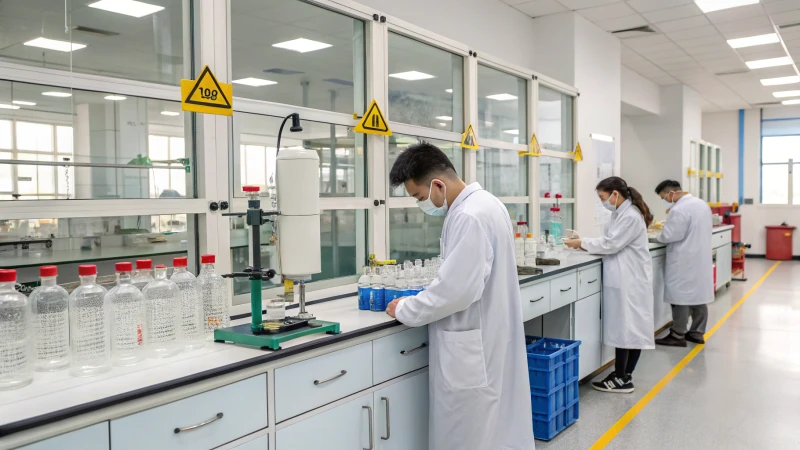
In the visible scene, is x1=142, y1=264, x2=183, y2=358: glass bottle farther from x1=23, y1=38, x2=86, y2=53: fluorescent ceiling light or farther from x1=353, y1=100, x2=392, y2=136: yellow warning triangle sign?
x1=353, y1=100, x2=392, y2=136: yellow warning triangle sign

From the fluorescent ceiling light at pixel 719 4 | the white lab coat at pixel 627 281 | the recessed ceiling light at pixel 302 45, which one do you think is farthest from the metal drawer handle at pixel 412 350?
the fluorescent ceiling light at pixel 719 4

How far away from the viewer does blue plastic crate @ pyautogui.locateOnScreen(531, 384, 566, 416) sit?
→ 3.13 meters

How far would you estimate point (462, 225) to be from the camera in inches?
87.7

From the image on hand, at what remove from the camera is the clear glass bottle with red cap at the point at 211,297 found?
202cm

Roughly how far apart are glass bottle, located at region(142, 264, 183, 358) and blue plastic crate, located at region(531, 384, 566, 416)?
2038 mm

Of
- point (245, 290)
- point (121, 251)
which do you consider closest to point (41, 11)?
point (121, 251)

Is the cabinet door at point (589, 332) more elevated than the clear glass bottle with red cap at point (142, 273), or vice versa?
the clear glass bottle with red cap at point (142, 273)

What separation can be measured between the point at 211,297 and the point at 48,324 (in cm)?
53

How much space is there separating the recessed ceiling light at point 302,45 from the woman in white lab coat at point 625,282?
2.23 metres

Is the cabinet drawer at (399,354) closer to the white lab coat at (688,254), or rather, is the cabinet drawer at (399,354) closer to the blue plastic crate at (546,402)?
the blue plastic crate at (546,402)

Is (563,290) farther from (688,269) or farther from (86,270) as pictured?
(86,270)

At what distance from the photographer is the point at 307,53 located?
416cm

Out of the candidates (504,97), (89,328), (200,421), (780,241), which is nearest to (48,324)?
(89,328)

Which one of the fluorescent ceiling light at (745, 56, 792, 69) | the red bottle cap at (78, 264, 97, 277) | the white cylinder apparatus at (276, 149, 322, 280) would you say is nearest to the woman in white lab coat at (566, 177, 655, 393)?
the white cylinder apparatus at (276, 149, 322, 280)
